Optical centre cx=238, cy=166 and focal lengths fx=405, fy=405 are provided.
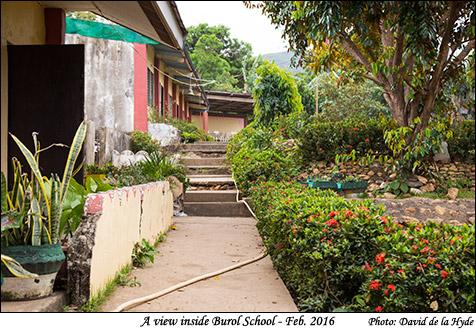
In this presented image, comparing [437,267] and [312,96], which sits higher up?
[312,96]

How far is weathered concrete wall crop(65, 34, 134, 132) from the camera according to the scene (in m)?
10.6

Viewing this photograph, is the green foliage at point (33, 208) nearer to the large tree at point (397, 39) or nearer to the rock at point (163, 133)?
the large tree at point (397, 39)

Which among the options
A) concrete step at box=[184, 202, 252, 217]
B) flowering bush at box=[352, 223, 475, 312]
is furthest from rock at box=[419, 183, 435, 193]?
flowering bush at box=[352, 223, 475, 312]

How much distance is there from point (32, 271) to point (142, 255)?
1.69m

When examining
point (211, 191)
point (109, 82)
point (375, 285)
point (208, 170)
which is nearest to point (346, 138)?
point (211, 191)

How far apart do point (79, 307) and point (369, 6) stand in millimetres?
5149

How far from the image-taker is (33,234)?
229 centimetres

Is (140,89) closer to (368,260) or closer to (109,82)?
(109,82)

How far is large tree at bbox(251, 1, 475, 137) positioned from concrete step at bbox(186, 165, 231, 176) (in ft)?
10.2

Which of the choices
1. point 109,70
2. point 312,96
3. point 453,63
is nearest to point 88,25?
point 109,70

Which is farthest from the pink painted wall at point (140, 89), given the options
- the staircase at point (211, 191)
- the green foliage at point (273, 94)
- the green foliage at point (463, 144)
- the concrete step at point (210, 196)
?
the green foliage at point (463, 144)

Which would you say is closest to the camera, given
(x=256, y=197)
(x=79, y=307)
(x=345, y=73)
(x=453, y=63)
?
(x=79, y=307)

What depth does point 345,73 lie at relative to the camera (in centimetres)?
903

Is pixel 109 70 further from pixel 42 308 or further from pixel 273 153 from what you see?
pixel 42 308
